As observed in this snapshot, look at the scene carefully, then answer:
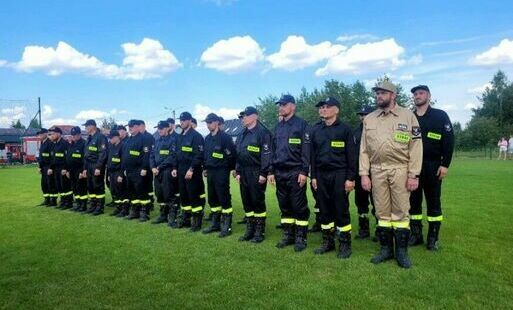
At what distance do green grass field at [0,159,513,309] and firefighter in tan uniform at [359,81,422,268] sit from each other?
1.27 ft

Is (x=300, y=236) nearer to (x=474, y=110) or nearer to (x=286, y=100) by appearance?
(x=286, y=100)

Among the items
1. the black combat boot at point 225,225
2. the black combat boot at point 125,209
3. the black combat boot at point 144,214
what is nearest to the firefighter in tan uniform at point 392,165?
the black combat boot at point 225,225

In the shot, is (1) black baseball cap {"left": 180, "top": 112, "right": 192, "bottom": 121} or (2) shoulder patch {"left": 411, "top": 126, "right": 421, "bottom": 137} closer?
(2) shoulder patch {"left": 411, "top": 126, "right": 421, "bottom": 137}

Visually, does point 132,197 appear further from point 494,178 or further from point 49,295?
point 494,178

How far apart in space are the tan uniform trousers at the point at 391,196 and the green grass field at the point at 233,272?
607mm

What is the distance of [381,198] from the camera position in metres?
6.17

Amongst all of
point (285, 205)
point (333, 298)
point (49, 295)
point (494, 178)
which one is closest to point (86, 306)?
point (49, 295)

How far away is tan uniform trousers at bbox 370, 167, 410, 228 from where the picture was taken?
6039 millimetres

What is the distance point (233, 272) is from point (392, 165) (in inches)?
103

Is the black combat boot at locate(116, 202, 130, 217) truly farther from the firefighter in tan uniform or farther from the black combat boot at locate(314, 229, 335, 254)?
the firefighter in tan uniform

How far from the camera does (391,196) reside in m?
6.14

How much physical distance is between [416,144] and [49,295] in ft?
16.5

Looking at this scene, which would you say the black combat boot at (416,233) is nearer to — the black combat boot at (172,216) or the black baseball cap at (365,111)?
the black baseball cap at (365,111)

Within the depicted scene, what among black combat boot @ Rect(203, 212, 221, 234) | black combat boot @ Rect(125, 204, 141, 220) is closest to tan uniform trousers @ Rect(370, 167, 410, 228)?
black combat boot @ Rect(203, 212, 221, 234)
